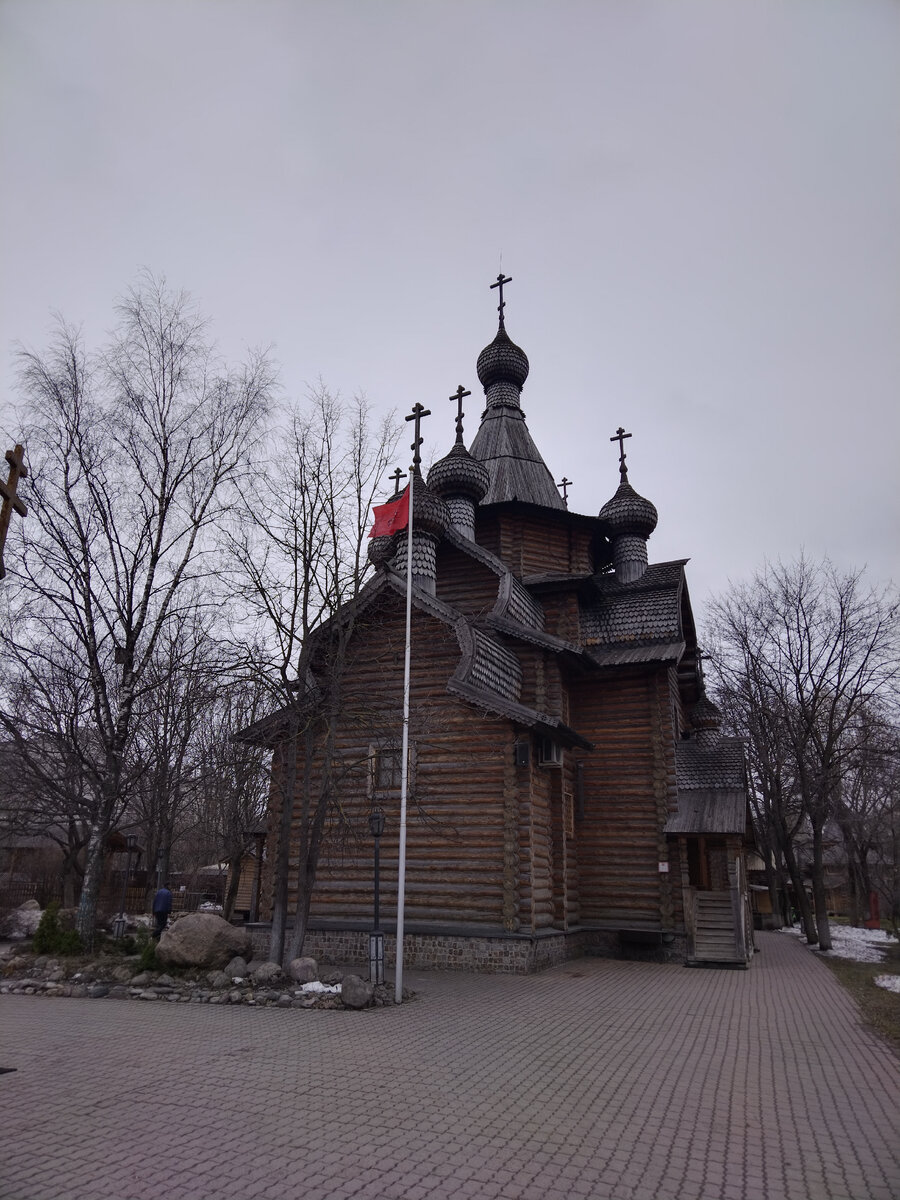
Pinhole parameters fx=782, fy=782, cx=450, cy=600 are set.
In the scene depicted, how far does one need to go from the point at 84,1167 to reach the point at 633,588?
2033 cm

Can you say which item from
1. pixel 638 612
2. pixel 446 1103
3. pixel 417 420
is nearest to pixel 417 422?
pixel 417 420

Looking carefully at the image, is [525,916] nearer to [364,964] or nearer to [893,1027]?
[364,964]

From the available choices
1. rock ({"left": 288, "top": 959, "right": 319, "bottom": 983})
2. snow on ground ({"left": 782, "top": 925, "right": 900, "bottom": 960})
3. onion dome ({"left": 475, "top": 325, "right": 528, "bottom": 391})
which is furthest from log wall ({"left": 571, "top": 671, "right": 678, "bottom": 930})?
onion dome ({"left": 475, "top": 325, "right": 528, "bottom": 391})

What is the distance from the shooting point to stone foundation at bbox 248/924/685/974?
15.5 m

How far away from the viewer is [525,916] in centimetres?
1584

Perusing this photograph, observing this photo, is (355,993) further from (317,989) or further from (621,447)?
(621,447)

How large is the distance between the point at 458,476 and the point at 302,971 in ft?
45.2

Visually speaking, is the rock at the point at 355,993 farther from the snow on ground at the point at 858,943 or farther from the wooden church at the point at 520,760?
the snow on ground at the point at 858,943

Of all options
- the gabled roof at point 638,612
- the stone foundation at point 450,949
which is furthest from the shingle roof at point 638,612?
the stone foundation at point 450,949

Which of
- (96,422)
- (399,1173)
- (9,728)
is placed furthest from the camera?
(96,422)

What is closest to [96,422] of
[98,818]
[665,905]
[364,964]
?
[98,818]

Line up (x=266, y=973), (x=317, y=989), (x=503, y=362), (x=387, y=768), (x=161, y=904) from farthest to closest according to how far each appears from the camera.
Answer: (x=503, y=362)
(x=161, y=904)
(x=387, y=768)
(x=266, y=973)
(x=317, y=989)

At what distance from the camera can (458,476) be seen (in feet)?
73.8

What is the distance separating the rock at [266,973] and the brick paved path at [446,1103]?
142 centimetres
